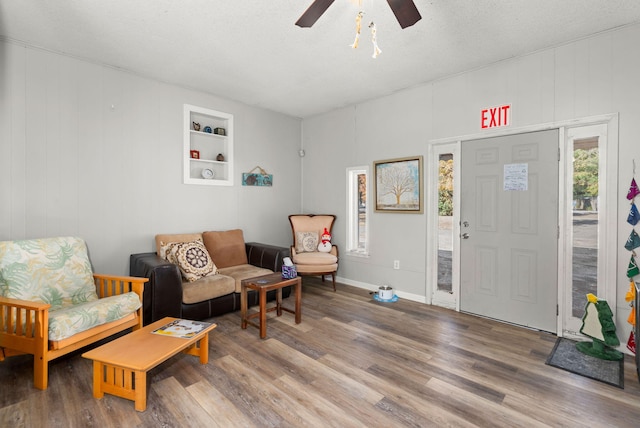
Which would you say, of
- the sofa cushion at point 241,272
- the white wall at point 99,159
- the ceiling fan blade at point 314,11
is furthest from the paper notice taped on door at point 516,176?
the white wall at point 99,159

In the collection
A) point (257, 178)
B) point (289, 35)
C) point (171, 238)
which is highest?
point (289, 35)

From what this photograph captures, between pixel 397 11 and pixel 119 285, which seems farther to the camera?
pixel 119 285

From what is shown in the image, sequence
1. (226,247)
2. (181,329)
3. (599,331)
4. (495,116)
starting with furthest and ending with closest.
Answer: (226,247)
(495,116)
(599,331)
(181,329)

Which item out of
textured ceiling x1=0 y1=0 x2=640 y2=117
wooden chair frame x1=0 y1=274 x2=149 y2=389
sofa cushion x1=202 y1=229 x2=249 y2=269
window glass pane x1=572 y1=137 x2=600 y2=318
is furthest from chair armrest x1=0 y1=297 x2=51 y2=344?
window glass pane x1=572 y1=137 x2=600 y2=318

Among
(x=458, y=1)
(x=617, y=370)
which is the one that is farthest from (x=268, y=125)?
(x=617, y=370)

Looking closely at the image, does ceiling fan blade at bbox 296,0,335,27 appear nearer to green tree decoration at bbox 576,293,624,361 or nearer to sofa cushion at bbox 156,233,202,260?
sofa cushion at bbox 156,233,202,260

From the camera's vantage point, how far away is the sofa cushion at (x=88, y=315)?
2.04 meters

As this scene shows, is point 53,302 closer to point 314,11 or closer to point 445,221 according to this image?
point 314,11

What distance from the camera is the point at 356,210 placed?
4836mm

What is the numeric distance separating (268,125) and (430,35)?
2827mm

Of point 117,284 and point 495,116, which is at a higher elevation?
point 495,116

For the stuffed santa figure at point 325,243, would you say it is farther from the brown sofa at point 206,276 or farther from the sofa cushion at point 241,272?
the sofa cushion at point 241,272

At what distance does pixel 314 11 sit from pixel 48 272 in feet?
9.43

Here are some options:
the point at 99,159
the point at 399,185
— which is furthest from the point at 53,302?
the point at 399,185
